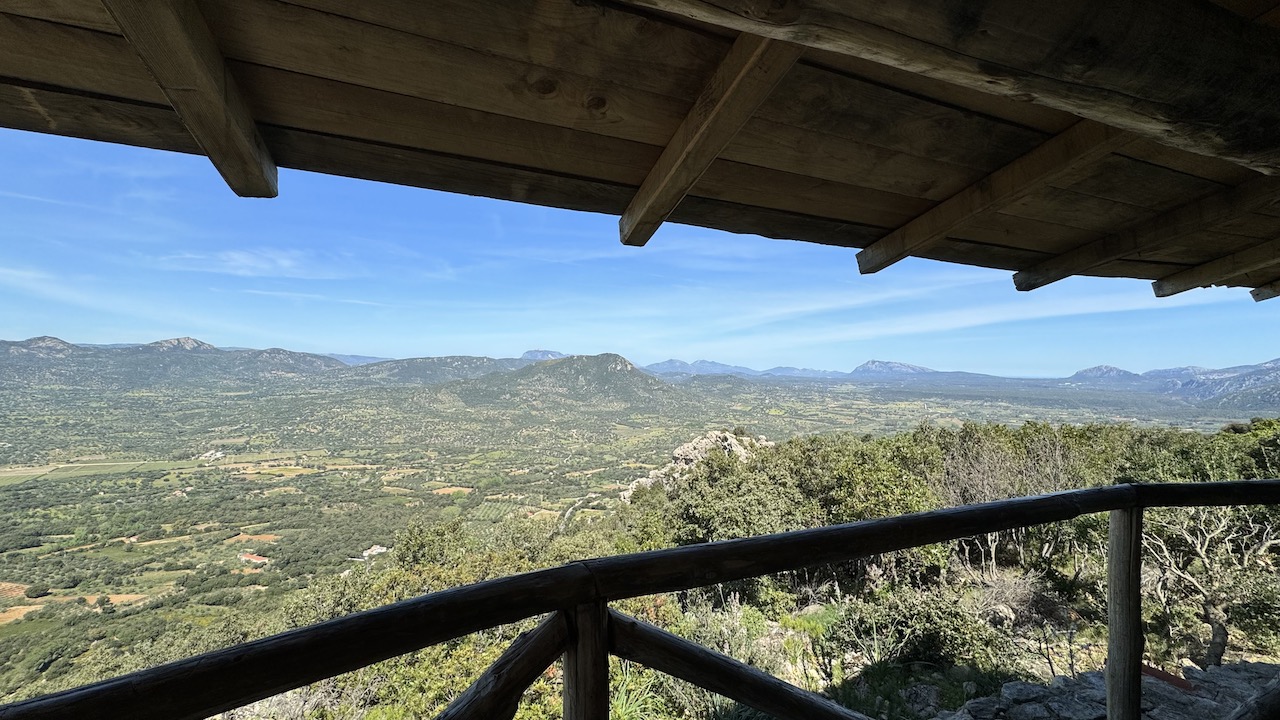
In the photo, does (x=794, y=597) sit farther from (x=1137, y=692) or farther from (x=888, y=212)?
(x=888, y=212)

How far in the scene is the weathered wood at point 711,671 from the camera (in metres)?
1.08

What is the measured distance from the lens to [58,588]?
1195 inches

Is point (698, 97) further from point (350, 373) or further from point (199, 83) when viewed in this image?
point (350, 373)

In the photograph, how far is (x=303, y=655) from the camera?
751 millimetres

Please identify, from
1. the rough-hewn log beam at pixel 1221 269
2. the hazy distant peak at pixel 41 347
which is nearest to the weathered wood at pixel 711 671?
the rough-hewn log beam at pixel 1221 269

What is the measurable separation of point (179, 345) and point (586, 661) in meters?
129

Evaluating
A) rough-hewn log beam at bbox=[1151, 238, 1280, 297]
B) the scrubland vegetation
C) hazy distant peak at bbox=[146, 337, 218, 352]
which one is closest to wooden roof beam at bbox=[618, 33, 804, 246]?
rough-hewn log beam at bbox=[1151, 238, 1280, 297]

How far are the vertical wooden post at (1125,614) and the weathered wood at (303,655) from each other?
5.81 ft

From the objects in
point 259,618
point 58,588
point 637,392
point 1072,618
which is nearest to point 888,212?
point 1072,618

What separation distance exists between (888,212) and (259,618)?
28.1 metres

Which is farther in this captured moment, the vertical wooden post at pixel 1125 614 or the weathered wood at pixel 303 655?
the vertical wooden post at pixel 1125 614

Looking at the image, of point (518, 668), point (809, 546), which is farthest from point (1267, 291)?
point (518, 668)

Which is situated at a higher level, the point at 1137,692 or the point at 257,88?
the point at 257,88

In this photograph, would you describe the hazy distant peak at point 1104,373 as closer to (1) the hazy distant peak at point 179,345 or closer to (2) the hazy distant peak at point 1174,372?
(2) the hazy distant peak at point 1174,372
